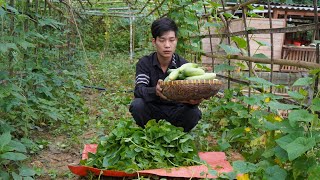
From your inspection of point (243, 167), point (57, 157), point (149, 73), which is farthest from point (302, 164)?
point (57, 157)

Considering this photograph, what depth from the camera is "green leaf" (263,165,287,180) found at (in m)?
2.48

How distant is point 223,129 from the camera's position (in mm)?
4750

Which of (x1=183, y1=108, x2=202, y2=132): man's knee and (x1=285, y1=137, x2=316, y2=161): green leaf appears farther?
(x1=183, y1=108, x2=202, y2=132): man's knee

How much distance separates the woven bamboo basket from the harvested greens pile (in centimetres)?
35

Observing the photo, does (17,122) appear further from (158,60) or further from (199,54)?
(199,54)

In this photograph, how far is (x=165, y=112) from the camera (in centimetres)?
417

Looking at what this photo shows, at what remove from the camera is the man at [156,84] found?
3971 mm

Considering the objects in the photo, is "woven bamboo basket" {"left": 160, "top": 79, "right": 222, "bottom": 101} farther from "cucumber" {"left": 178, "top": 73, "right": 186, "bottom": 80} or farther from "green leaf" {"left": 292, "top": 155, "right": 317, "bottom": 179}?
"green leaf" {"left": 292, "top": 155, "right": 317, "bottom": 179}

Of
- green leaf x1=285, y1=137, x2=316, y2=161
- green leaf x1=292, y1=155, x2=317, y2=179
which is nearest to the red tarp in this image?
green leaf x1=292, y1=155, x2=317, y2=179

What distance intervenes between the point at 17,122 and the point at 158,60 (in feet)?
4.79

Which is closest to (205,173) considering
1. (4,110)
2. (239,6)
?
(4,110)

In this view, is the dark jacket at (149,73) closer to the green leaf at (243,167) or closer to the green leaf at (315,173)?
the green leaf at (243,167)

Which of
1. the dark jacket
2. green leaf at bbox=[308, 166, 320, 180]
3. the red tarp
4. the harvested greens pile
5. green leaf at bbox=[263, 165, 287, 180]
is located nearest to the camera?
green leaf at bbox=[308, 166, 320, 180]

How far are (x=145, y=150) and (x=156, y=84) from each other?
2.77 feet
